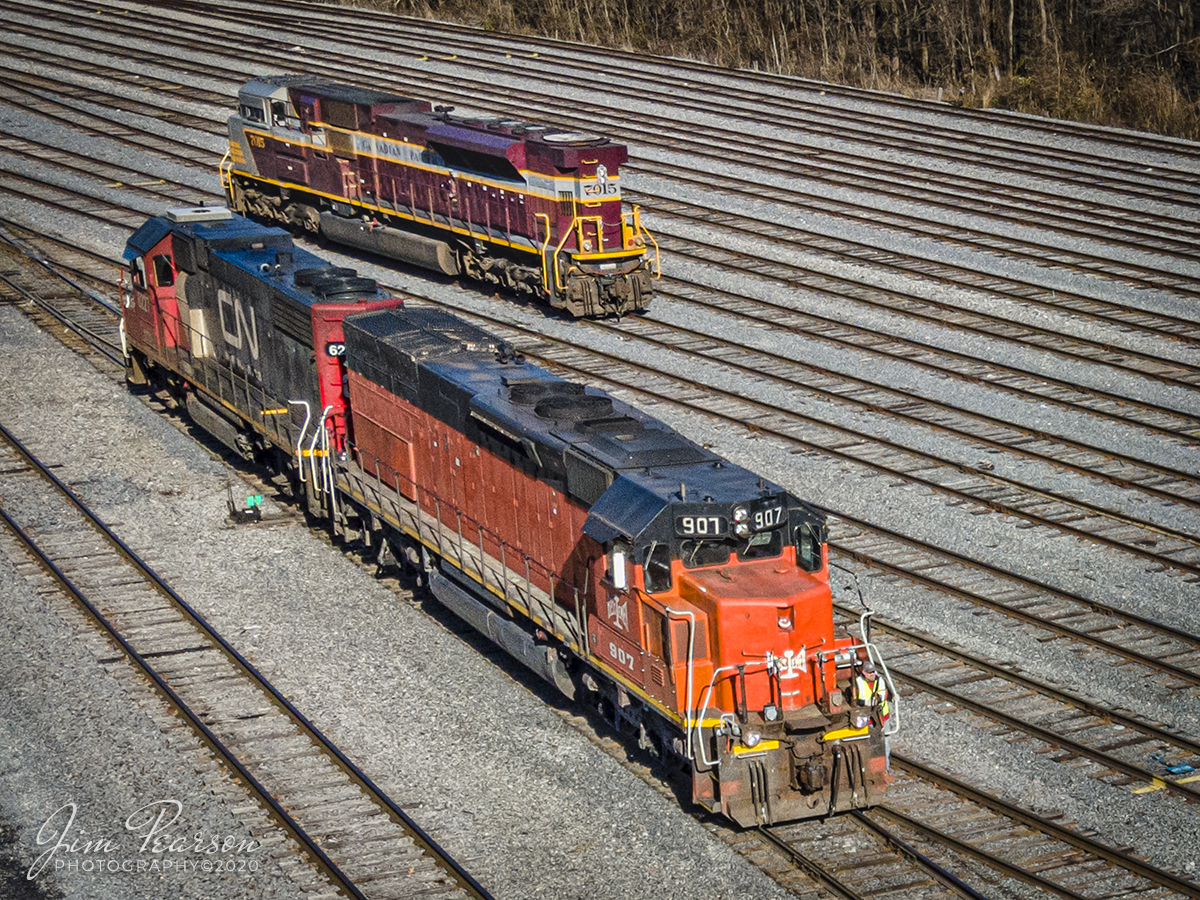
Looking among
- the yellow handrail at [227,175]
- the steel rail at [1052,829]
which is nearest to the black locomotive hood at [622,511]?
the steel rail at [1052,829]

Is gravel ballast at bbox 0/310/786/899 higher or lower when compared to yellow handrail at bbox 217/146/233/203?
lower

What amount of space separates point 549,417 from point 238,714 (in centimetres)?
447

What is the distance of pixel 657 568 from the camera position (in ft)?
41.4

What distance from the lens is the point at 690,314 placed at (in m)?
28.3

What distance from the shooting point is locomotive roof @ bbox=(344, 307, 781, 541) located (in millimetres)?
12773

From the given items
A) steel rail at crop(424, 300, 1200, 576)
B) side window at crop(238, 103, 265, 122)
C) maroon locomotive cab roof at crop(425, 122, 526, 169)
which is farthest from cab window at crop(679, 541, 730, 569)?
side window at crop(238, 103, 265, 122)

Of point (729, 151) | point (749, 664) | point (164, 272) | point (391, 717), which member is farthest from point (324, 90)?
point (749, 664)

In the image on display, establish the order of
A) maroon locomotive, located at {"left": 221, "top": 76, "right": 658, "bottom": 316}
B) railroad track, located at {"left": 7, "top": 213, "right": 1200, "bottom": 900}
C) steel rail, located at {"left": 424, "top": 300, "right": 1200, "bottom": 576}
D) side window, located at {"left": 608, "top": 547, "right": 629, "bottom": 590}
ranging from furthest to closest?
maroon locomotive, located at {"left": 221, "top": 76, "right": 658, "bottom": 316} < steel rail, located at {"left": 424, "top": 300, "right": 1200, "bottom": 576} < side window, located at {"left": 608, "top": 547, "right": 629, "bottom": 590} < railroad track, located at {"left": 7, "top": 213, "right": 1200, "bottom": 900}

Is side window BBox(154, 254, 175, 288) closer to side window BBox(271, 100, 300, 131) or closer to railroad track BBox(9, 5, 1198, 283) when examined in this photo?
side window BBox(271, 100, 300, 131)

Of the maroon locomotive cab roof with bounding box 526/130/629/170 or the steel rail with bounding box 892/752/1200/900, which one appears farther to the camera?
the maroon locomotive cab roof with bounding box 526/130/629/170

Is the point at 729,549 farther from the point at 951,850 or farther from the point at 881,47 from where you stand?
the point at 881,47

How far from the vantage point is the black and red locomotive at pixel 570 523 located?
12.3m

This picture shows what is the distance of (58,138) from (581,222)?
63.2 feet

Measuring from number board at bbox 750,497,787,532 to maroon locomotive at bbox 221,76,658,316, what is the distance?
15555 mm
